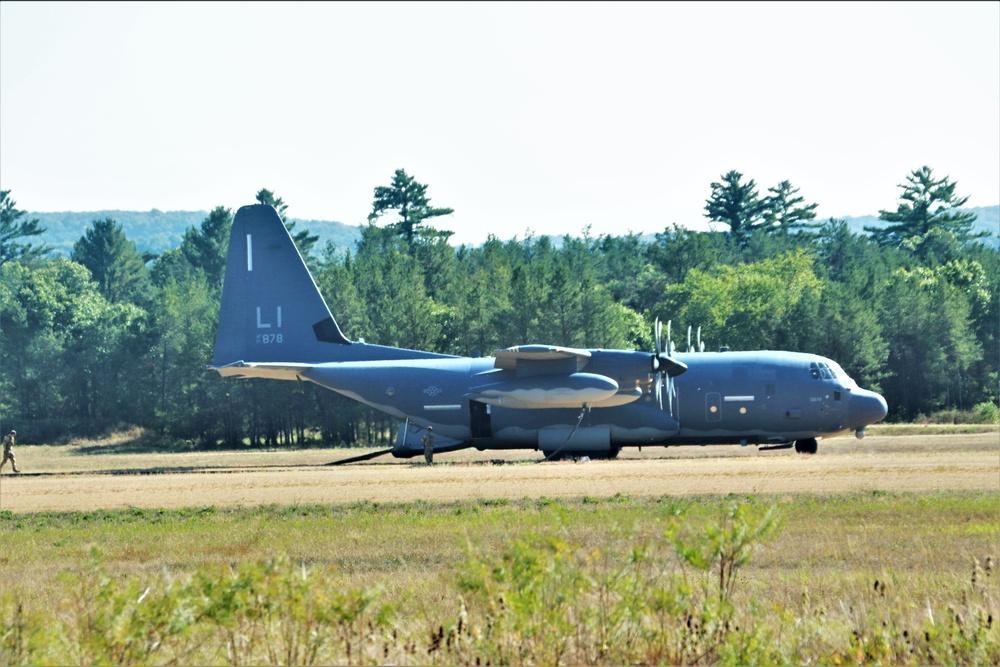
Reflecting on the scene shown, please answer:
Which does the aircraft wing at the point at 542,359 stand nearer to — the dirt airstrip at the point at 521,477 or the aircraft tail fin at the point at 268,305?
the dirt airstrip at the point at 521,477

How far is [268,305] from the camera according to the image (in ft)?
131

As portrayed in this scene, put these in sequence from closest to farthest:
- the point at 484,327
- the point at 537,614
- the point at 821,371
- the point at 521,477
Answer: the point at 537,614
the point at 521,477
the point at 821,371
the point at 484,327

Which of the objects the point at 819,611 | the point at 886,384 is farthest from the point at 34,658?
the point at 886,384

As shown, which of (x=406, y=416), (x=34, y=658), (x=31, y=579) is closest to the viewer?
(x=34, y=658)

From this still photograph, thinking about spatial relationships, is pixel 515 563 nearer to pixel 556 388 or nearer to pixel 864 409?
pixel 556 388

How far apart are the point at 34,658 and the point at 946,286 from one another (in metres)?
73.4

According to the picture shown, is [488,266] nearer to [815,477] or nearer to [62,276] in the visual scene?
[62,276]

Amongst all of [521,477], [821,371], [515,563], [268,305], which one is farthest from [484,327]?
[515,563]

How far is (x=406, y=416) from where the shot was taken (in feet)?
126

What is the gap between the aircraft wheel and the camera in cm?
3810

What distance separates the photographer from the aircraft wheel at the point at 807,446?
38.1 metres

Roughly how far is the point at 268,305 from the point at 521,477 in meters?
12.9

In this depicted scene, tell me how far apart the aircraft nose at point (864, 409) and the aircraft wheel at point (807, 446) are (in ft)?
4.87

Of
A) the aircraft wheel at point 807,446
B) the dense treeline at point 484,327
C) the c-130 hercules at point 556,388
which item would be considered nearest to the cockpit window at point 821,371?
the c-130 hercules at point 556,388
